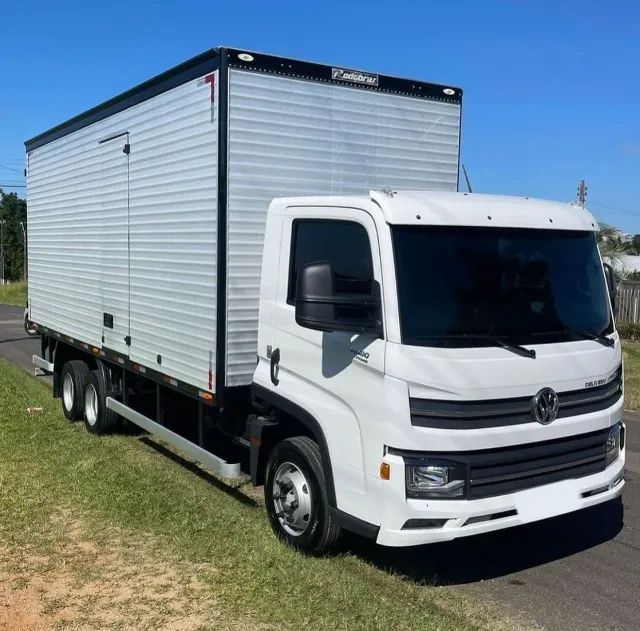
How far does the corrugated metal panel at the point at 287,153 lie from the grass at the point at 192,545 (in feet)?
4.01

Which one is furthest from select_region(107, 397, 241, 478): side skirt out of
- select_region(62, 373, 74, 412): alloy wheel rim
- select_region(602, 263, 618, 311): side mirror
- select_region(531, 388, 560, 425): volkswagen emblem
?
select_region(602, 263, 618, 311): side mirror

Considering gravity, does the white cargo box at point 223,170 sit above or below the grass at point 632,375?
above

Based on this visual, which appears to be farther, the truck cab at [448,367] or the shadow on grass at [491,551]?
the shadow on grass at [491,551]

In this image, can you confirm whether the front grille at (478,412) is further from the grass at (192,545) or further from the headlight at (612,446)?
the grass at (192,545)

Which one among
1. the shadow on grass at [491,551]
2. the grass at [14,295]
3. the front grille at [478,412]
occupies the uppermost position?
the front grille at [478,412]

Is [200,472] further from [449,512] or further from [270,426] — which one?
[449,512]

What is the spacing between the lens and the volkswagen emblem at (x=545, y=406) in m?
4.34

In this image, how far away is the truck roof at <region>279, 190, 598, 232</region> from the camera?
4355 millimetres

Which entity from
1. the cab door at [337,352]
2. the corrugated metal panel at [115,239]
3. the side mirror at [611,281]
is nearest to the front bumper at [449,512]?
the cab door at [337,352]

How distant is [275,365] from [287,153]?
163cm

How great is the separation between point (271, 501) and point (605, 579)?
2247 mm

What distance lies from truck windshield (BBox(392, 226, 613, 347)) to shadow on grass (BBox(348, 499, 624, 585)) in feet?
5.41

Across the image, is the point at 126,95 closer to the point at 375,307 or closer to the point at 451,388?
the point at 375,307

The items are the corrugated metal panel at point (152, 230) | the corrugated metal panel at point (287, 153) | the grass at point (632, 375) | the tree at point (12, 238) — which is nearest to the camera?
the corrugated metal panel at point (287, 153)
